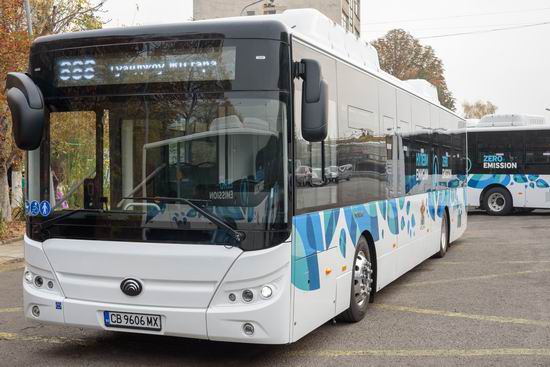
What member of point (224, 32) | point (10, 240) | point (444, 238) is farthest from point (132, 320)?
point (10, 240)

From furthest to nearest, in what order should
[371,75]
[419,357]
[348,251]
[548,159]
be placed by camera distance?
[548,159] → [371,75] → [348,251] → [419,357]

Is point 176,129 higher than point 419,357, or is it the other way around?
point 176,129

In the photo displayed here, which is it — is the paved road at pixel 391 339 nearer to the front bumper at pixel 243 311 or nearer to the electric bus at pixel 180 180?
the electric bus at pixel 180 180

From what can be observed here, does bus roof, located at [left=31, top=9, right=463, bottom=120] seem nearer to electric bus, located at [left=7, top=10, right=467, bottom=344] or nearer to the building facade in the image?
electric bus, located at [left=7, top=10, right=467, bottom=344]

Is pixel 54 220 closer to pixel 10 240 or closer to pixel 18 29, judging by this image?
pixel 10 240

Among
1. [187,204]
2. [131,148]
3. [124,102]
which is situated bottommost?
[187,204]

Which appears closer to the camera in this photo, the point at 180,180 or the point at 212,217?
the point at 212,217

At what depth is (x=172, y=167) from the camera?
18.7 ft

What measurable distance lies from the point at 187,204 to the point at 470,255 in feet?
30.2

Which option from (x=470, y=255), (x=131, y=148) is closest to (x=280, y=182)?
(x=131, y=148)

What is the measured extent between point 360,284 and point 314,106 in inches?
107

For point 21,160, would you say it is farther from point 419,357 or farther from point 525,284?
point 419,357

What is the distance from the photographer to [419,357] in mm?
6242

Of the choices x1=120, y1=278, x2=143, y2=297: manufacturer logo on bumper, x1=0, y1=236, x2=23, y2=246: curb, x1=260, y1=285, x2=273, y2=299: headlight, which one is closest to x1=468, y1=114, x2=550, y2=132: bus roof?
x1=0, y1=236, x2=23, y2=246: curb
